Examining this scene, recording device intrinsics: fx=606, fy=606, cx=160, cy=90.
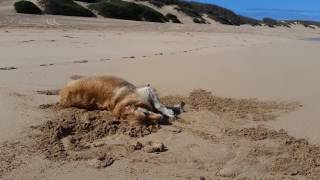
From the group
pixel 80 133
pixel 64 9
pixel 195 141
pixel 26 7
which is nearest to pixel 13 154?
pixel 80 133

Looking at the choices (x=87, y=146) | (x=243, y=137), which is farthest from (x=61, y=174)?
(x=243, y=137)

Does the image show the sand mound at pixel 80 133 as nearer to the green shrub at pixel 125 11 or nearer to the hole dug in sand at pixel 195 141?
the hole dug in sand at pixel 195 141

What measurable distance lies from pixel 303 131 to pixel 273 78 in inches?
162

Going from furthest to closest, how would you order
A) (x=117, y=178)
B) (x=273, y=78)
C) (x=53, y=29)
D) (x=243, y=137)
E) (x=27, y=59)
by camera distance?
(x=53, y=29), (x=27, y=59), (x=273, y=78), (x=243, y=137), (x=117, y=178)

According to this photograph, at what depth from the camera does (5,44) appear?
14.9m

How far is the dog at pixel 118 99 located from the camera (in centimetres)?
716

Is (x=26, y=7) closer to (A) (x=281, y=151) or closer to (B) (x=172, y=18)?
(B) (x=172, y=18)

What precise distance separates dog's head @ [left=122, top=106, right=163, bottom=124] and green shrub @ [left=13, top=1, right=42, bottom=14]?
20034 mm

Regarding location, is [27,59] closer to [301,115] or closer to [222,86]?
[222,86]

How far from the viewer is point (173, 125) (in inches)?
280

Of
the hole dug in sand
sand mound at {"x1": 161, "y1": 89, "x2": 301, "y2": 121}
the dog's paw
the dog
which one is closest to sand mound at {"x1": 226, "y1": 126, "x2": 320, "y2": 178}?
the hole dug in sand

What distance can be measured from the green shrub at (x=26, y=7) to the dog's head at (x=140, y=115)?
65.7 ft

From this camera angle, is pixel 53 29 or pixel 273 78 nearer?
pixel 273 78

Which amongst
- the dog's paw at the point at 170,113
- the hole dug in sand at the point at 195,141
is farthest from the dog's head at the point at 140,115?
the dog's paw at the point at 170,113
